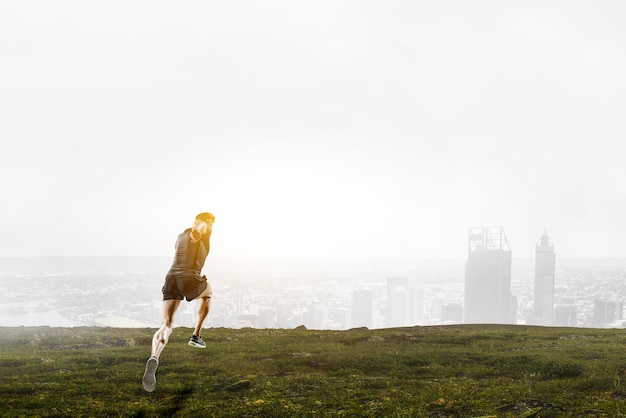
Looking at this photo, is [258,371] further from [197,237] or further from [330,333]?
[330,333]

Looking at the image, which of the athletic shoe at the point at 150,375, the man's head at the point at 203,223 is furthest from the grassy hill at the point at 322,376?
the man's head at the point at 203,223

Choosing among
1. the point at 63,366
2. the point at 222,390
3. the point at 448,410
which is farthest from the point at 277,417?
the point at 63,366

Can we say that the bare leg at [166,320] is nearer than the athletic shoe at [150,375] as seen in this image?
No

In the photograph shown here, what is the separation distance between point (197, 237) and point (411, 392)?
946 cm

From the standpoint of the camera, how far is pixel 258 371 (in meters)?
22.6

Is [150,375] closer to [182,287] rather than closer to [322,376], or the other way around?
[182,287]

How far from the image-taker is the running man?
16.2 meters

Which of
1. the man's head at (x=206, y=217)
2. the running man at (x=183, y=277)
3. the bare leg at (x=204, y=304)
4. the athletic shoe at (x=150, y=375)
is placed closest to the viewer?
the athletic shoe at (x=150, y=375)

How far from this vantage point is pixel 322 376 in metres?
21.8

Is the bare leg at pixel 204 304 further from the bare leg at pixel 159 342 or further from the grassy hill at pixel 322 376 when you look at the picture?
the grassy hill at pixel 322 376

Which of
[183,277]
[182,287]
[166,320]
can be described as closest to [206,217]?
[183,277]

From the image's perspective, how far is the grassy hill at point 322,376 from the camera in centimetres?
1631

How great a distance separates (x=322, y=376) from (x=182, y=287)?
844 centimetres

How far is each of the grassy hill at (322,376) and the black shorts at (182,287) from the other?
344 centimetres
